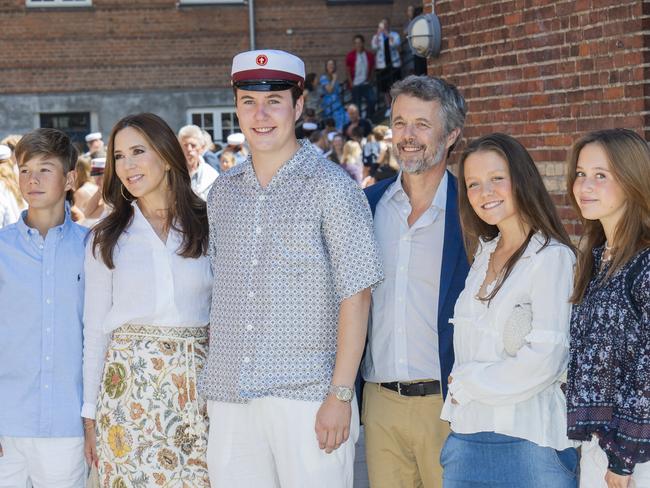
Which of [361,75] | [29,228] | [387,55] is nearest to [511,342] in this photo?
[29,228]

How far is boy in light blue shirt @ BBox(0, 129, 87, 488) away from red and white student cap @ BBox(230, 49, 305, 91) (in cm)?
113

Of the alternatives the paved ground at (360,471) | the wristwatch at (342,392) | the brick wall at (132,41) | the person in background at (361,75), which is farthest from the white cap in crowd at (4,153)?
the brick wall at (132,41)

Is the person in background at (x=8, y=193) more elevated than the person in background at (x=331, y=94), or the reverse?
the person in background at (x=331, y=94)

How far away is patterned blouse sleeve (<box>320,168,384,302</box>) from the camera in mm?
3750

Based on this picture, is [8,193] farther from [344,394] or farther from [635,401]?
[635,401]

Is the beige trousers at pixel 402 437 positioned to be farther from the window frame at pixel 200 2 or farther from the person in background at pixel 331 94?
the window frame at pixel 200 2

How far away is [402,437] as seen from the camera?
Answer: 411 cm

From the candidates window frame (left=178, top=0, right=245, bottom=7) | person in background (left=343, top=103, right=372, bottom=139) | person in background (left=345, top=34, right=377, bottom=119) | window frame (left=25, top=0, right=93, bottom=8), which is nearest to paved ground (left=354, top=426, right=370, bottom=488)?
person in background (left=343, top=103, right=372, bottom=139)

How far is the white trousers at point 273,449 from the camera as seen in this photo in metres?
3.76

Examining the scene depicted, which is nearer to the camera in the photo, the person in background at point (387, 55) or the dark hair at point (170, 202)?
the dark hair at point (170, 202)

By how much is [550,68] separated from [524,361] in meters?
3.34

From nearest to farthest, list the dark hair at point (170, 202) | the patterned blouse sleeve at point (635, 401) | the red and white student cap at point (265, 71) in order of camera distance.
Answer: the patterned blouse sleeve at point (635, 401) → the red and white student cap at point (265, 71) → the dark hair at point (170, 202)

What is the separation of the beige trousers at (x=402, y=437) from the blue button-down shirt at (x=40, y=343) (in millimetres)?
1206

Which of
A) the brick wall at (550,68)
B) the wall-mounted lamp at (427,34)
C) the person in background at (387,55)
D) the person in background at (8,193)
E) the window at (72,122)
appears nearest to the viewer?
the brick wall at (550,68)
